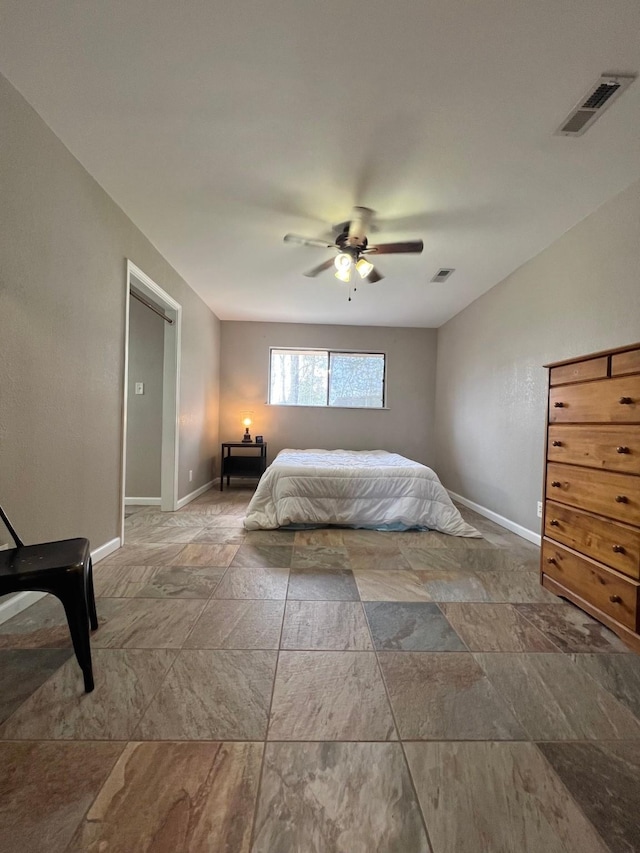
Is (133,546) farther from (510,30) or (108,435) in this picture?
(510,30)

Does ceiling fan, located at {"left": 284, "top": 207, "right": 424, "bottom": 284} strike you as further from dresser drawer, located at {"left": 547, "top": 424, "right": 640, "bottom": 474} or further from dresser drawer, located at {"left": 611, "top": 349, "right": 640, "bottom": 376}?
dresser drawer, located at {"left": 547, "top": 424, "right": 640, "bottom": 474}

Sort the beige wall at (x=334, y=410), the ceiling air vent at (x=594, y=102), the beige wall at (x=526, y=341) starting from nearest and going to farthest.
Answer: the ceiling air vent at (x=594, y=102)
the beige wall at (x=526, y=341)
the beige wall at (x=334, y=410)

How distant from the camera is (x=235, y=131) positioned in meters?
1.84

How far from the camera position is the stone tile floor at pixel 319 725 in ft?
2.80

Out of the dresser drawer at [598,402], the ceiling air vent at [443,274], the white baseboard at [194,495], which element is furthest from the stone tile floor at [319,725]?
the ceiling air vent at [443,274]

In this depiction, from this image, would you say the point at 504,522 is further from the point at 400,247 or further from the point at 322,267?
the point at 322,267

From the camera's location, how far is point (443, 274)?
3.54 metres

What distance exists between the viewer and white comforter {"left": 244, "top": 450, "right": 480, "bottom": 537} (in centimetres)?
325

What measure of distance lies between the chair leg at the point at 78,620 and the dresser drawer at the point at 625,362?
7.90 feet

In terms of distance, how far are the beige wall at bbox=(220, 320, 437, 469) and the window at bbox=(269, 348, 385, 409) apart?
11 centimetres

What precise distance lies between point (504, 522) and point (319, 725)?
2919 mm

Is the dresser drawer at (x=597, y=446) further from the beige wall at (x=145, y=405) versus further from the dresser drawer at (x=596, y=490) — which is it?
the beige wall at (x=145, y=405)

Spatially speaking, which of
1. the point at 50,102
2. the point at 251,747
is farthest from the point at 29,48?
the point at 251,747

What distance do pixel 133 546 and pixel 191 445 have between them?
1.72 meters
